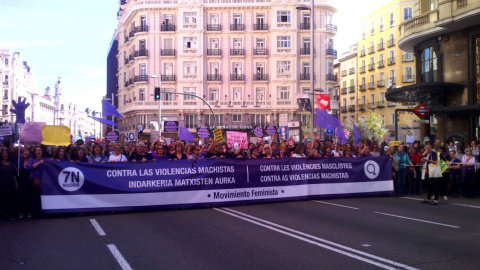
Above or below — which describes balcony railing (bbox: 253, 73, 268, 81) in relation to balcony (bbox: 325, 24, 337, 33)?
below

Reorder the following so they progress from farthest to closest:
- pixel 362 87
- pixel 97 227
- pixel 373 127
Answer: pixel 362 87 < pixel 373 127 < pixel 97 227

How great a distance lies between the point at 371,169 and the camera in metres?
16.9

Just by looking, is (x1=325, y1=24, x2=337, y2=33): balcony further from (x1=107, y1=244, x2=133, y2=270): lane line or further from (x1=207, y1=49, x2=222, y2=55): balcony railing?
(x1=107, y1=244, x2=133, y2=270): lane line

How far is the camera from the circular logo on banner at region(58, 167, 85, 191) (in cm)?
1280

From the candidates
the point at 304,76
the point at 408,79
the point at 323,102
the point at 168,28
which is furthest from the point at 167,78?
the point at 323,102

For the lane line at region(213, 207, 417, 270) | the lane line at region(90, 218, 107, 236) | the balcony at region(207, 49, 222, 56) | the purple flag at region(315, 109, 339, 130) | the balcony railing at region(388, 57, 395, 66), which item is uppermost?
the balcony at region(207, 49, 222, 56)

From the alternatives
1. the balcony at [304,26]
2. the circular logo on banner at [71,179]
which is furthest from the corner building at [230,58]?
the circular logo on banner at [71,179]

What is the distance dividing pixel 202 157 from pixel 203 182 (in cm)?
116

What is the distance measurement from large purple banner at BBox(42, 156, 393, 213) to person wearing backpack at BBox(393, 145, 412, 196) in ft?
1.53

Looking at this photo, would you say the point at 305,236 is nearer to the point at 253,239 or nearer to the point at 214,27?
the point at 253,239

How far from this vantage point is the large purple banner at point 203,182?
12.9 meters

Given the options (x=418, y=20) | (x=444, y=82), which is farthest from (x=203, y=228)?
(x=418, y=20)

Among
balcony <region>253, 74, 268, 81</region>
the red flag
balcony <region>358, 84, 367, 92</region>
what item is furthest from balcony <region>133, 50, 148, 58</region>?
the red flag

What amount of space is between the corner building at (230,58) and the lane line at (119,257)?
159 feet
